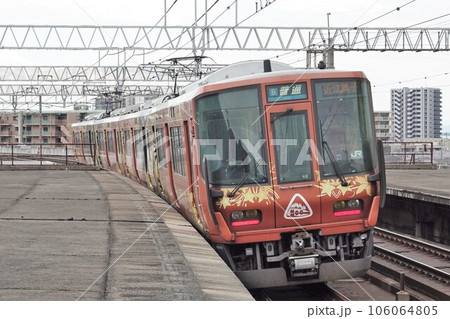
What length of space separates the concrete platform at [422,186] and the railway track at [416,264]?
124 cm

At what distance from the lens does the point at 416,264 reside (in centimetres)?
1748

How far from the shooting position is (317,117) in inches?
480

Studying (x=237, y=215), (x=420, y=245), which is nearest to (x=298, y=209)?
(x=237, y=215)

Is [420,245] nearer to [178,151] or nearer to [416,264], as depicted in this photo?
[416,264]

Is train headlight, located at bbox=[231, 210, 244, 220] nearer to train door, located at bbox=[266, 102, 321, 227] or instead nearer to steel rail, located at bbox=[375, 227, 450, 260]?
train door, located at bbox=[266, 102, 321, 227]

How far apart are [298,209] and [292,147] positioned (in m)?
0.86

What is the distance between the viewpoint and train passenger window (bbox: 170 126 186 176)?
14.3m

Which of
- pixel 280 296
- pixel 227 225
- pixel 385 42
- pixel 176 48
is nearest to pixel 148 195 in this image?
pixel 280 296

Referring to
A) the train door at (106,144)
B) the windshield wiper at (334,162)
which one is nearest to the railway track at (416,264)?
the windshield wiper at (334,162)

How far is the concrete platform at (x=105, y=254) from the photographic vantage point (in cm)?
864

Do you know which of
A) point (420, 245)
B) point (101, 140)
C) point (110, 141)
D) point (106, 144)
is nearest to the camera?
point (420, 245)

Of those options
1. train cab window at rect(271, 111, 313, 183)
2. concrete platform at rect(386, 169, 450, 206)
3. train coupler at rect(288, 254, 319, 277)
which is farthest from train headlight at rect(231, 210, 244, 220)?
concrete platform at rect(386, 169, 450, 206)

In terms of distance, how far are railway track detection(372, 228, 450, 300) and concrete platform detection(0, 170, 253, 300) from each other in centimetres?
429

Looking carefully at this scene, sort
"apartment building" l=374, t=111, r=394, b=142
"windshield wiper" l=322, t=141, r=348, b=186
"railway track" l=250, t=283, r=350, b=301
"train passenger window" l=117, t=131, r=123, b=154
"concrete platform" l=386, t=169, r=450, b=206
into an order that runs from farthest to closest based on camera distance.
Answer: "apartment building" l=374, t=111, r=394, b=142 → "train passenger window" l=117, t=131, r=123, b=154 → "concrete platform" l=386, t=169, r=450, b=206 → "railway track" l=250, t=283, r=350, b=301 → "windshield wiper" l=322, t=141, r=348, b=186
